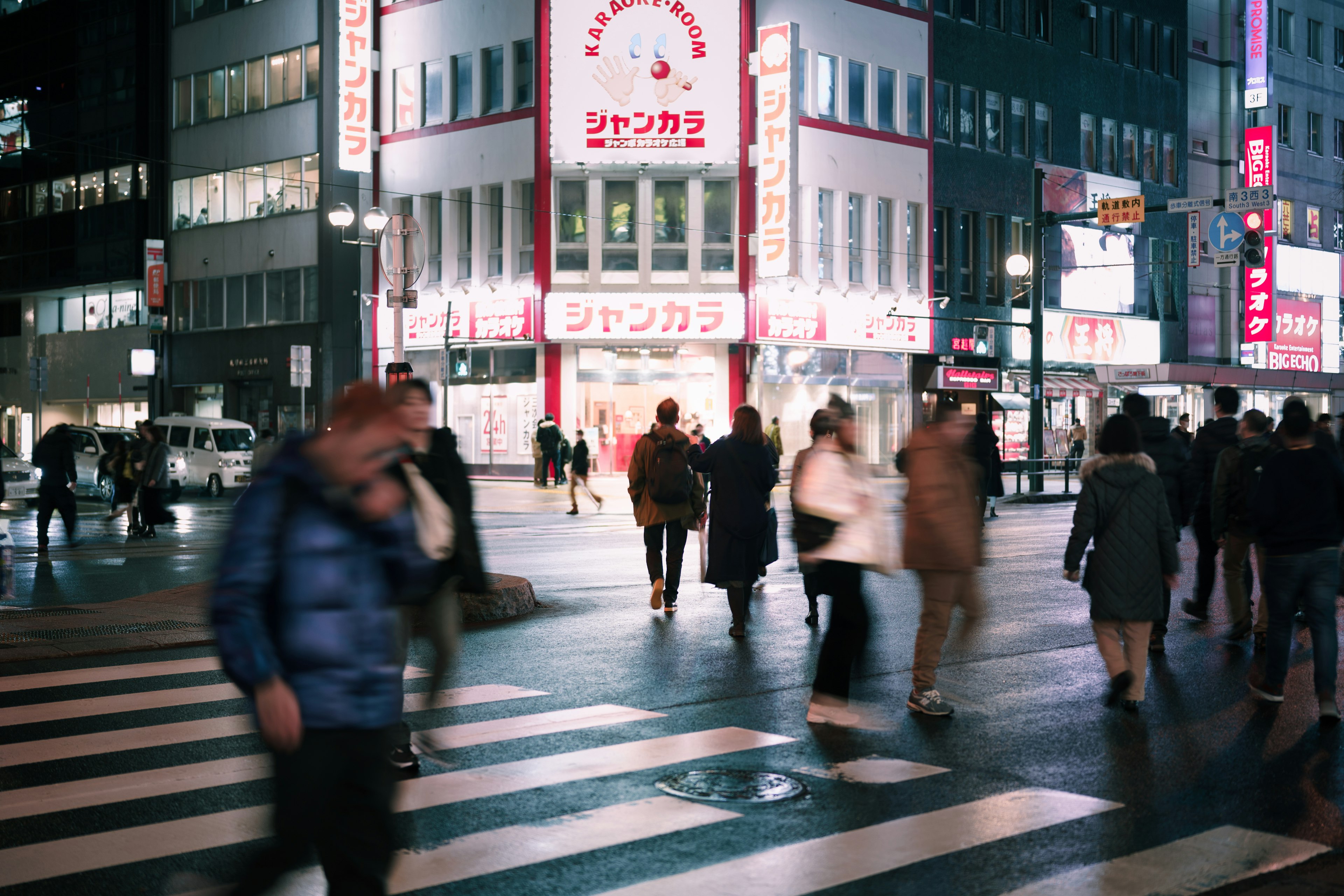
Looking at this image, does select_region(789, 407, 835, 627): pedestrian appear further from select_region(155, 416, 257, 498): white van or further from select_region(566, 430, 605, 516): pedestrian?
select_region(155, 416, 257, 498): white van

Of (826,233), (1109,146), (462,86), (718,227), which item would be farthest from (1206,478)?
(1109,146)

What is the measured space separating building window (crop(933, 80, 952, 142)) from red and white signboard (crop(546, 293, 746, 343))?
1046cm

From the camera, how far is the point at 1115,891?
4.92m

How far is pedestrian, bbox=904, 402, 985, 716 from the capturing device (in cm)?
779

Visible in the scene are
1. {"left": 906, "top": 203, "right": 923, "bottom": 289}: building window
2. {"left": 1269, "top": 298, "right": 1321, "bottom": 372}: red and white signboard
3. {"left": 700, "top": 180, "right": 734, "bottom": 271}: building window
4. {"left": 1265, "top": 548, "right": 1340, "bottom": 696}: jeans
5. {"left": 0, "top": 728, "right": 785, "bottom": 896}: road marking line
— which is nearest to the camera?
{"left": 0, "top": 728, "right": 785, "bottom": 896}: road marking line

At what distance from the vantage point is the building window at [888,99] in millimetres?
41750

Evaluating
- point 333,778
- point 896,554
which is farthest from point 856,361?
point 333,778

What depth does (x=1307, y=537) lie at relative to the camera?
7910 mm

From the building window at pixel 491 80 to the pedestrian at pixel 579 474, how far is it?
15.0 meters

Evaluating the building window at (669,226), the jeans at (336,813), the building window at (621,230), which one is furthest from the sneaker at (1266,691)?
the building window at (621,230)

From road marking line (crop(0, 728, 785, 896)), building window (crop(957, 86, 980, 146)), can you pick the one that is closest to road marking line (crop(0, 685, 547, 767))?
road marking line (crop(0, 728, 785, 896))

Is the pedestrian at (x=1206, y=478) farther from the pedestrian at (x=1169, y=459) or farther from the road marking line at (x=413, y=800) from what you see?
the road marking line at (x=413, y=800)

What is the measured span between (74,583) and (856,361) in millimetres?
29500

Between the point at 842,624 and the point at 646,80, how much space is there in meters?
31.9
